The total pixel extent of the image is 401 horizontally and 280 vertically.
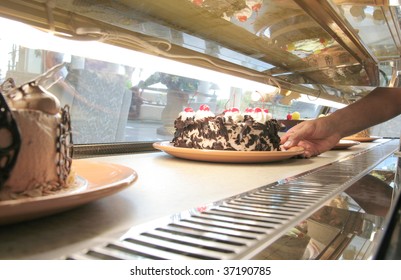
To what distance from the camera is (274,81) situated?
2.51 metres

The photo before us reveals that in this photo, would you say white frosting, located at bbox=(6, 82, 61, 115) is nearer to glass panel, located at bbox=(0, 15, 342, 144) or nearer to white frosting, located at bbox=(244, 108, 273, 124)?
glass panel, located at bbox=(0, 15, 342, 144)

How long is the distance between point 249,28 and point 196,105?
54.5 inches

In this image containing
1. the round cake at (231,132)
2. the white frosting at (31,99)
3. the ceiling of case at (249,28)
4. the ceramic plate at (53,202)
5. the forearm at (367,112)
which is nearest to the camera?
the ceramic plate at (53,202)

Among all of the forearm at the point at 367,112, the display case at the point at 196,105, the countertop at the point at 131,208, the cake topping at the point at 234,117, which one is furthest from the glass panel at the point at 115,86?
the forearm at the point at 367,112

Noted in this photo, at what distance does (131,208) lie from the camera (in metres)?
0.61

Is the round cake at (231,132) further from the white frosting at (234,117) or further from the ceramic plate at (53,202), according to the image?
the ceramic plate at (53,202)

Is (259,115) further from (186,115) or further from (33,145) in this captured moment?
(33,145)

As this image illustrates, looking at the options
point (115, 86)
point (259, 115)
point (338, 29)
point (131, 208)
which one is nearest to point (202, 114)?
point (259, 115)

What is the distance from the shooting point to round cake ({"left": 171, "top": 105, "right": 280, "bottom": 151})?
53.6 inches

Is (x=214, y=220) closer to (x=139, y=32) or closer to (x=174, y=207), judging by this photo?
(x=174, y=207)

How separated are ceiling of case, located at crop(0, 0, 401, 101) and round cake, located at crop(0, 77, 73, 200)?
611 mm

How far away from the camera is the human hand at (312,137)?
1.62m

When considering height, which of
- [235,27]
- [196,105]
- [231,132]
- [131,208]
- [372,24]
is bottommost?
[131,208]

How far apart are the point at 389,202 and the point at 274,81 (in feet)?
6.02
